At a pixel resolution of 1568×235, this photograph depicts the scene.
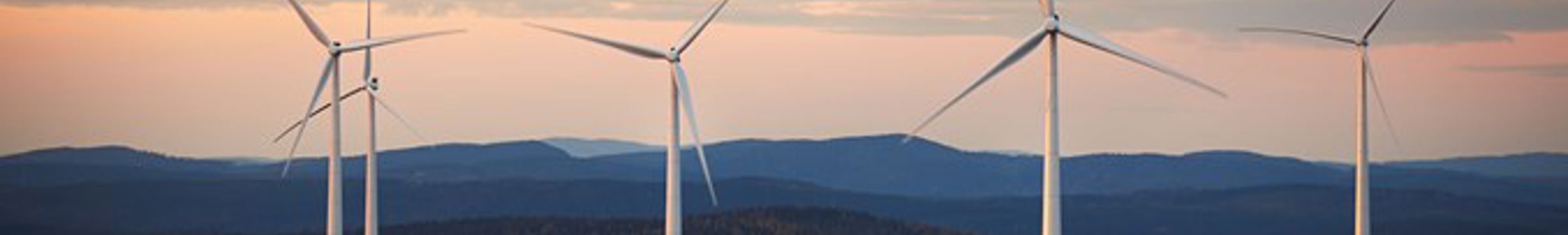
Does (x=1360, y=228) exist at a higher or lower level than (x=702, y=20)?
lower

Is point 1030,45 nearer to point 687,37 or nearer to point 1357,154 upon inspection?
point 687,37

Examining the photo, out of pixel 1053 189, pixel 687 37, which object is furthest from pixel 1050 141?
pixel 687 37

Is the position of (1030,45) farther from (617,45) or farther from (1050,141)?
(617,45)

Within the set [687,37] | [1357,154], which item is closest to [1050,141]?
[687,37]

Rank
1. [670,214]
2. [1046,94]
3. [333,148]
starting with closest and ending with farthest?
[1046,94] → [670,214] → [333,148]

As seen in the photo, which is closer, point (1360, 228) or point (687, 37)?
point (687, 37)

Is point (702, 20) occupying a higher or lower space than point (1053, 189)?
higher

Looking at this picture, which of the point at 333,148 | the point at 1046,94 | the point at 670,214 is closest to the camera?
the point at 1046,94

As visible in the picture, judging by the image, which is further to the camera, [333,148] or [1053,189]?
[333,148]
